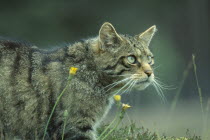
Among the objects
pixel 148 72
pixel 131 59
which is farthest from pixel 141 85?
pixel 131 59

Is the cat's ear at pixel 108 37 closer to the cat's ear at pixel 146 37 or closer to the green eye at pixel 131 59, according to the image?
the green eye at pixel 131 59

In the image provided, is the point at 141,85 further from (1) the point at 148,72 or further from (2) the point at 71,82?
(2) the point at 71,82

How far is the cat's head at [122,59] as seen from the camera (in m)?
7.24

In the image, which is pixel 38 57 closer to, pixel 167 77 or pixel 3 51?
pixel 3 51

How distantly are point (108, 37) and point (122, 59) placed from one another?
354mm

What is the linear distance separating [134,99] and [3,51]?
2.37 metres


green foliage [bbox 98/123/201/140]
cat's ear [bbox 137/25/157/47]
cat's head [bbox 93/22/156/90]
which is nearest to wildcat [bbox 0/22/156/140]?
cat's head [bbox 93/22/156/90]

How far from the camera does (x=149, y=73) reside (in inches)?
286

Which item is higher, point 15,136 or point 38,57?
point 38,57

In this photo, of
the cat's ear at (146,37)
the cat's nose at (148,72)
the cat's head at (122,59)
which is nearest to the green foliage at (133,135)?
the cat's head at (122,59)

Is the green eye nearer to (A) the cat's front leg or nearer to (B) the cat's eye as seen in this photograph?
(B) the cat's eye

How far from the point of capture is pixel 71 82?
714 cm

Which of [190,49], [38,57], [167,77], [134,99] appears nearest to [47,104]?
[38,57]

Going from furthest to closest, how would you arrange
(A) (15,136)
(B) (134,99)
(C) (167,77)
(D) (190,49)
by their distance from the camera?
(D) (190,49) → (C) (167,77) → (B) (134,99) → (A) (15,136)
